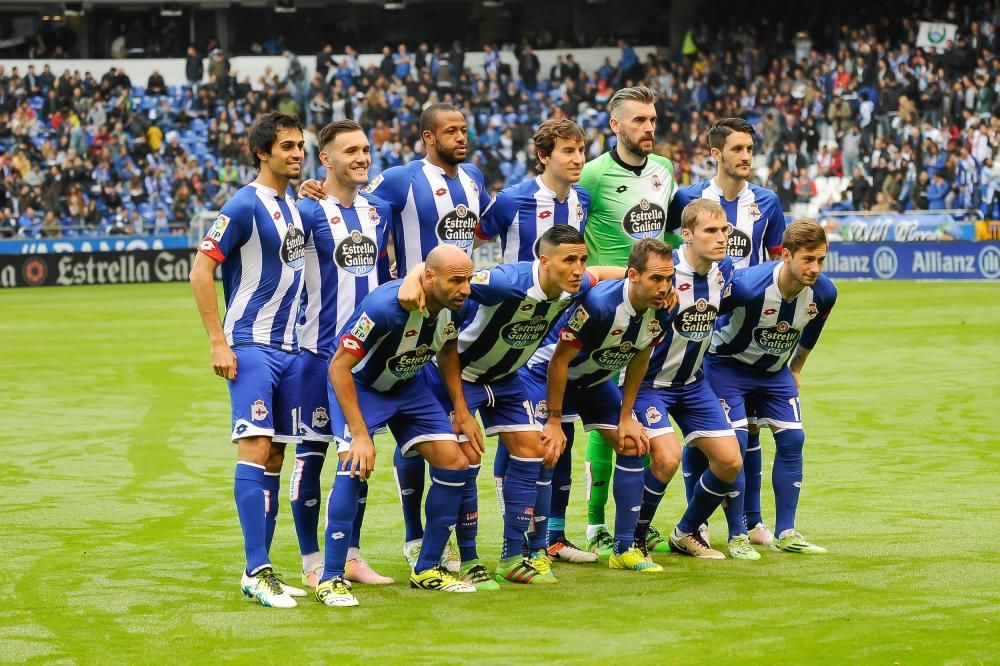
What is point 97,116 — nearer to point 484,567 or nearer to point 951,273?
point 951,273

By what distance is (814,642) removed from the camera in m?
5.84

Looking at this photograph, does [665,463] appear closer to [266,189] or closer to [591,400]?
[591,400]

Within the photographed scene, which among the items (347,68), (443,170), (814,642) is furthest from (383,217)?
(347,68)

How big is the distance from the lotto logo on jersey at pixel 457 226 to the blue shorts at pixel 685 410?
4.37ft

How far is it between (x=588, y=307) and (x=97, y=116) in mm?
35327

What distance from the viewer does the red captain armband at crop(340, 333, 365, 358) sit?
6.73 meters

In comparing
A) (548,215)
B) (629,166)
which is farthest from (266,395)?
(629,166)

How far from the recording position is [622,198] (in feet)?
27.6

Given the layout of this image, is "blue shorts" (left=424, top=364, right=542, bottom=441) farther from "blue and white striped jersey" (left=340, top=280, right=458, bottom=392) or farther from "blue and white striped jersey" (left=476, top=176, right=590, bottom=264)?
"blue and white striped jersey" (left=476, top=176, right=590, bottom=264)

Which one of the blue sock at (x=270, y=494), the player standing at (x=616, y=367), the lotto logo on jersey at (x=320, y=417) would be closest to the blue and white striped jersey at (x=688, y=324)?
the player standing at (x=616, y=367)

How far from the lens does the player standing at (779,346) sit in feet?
25.5

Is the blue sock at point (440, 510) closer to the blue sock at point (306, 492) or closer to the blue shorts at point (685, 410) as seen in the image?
the blue sock at point (306, 492)

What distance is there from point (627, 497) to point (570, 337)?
3.27ft

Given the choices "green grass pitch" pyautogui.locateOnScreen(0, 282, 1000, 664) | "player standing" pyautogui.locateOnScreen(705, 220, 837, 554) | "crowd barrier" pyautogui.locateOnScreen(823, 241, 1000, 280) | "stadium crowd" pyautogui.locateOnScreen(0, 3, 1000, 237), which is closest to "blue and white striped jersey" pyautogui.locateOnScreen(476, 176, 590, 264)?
"player standing" pyautogui.locateOnScreen(705, 220, 837, 554)
